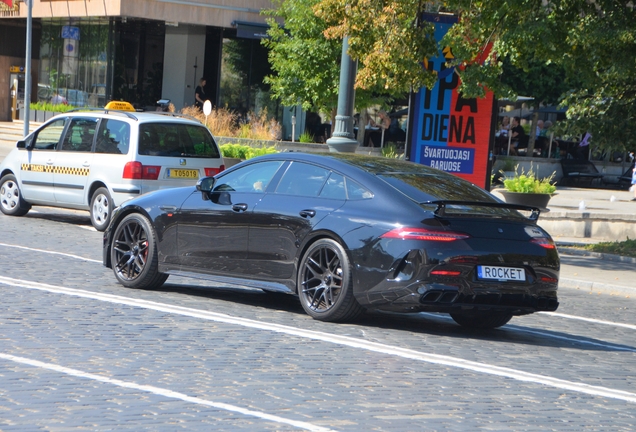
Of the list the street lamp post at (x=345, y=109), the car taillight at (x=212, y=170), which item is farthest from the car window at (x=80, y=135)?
the street lamp post at (x=345, y=109)

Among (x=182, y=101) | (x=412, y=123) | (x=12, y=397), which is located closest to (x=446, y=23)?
(x=412, y=123)

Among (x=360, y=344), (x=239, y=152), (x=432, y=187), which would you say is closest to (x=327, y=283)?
(x=360, y=344)

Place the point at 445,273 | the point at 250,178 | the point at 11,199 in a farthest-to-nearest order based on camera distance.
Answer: the point at 11,199 < the point at 250,178 < the point at 445,273

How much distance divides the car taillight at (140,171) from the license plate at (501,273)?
833 centimetres

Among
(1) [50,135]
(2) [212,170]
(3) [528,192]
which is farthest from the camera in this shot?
(3) [528,192]

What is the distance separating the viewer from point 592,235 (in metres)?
19.7

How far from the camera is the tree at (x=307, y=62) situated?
33500mm

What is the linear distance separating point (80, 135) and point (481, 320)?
364 inches

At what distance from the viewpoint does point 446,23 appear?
17.1 m

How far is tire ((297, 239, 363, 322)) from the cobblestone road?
5.7 inches

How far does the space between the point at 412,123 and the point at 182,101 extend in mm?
27543

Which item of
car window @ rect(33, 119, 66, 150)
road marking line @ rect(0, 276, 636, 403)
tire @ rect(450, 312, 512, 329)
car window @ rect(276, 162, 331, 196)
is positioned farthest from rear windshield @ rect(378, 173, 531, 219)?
car window @ rect(33, 119, 66, 150)

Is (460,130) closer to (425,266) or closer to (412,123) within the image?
(412,123)

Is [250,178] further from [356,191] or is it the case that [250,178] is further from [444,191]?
[444,191]
